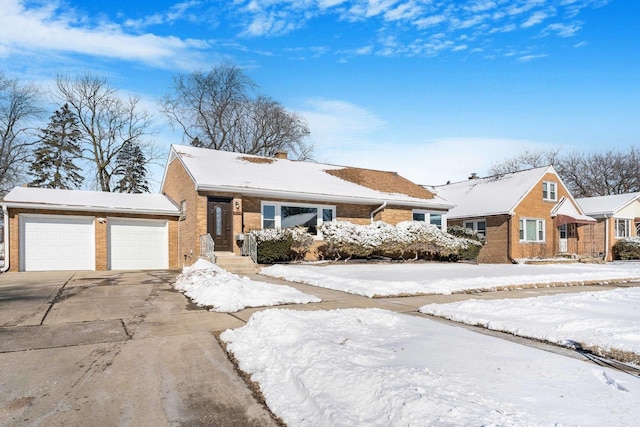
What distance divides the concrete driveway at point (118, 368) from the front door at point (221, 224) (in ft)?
29.3

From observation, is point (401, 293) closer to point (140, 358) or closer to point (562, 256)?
point (140, 358)

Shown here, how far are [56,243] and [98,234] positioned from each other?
1.58 m

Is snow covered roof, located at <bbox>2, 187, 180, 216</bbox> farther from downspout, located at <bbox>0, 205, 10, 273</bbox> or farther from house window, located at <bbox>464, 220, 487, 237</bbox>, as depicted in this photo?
house window, located at <bbox>464, 220, 487, 237</bbox>

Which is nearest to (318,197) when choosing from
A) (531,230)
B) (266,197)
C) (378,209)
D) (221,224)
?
(266,197)

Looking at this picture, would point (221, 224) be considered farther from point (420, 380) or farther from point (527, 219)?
point (527, 219)

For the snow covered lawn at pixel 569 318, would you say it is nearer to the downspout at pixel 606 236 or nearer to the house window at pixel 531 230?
the house window at pixel 531 230

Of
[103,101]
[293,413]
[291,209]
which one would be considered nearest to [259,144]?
[103,101]

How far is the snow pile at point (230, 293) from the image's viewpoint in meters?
8.28

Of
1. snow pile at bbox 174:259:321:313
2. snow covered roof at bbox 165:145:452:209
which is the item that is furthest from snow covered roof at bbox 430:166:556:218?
snow pile at bbox 174:259:321:313

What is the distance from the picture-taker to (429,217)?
23.2 metres

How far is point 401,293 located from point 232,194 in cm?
954

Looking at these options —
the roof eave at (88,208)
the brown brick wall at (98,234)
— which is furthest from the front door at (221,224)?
the brown brick wall at (98,234)

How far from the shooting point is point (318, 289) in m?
11.1

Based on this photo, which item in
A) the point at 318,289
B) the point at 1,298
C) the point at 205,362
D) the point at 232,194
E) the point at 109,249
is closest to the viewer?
the point at 205,362
